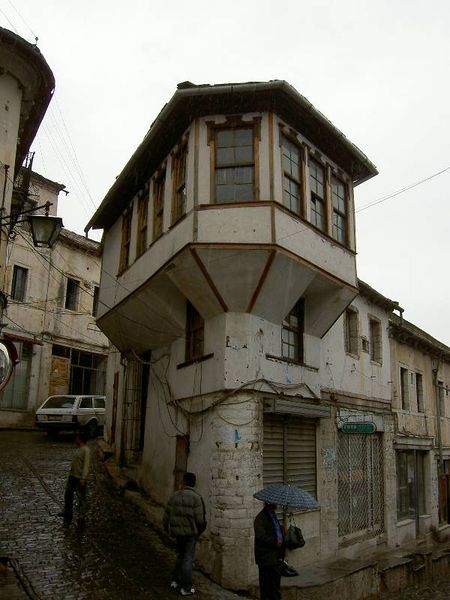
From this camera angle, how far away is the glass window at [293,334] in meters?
12.1

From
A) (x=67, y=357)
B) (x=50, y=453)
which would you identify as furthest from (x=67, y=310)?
(x=50, y=453)

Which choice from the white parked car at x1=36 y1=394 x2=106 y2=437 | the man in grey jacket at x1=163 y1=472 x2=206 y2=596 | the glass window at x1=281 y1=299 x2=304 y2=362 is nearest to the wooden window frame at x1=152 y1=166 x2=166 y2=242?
the glass window at x1=281 y1=299 x2=304 y2=362

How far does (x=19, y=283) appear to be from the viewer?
25875 mm

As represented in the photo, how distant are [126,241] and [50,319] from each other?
42.4ft

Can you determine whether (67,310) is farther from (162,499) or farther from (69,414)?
(162,499)

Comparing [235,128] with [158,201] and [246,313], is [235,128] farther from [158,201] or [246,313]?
[246,313]

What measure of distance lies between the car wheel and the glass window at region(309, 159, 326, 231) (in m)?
13.5

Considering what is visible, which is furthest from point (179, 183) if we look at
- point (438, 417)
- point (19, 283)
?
point (19, 283)

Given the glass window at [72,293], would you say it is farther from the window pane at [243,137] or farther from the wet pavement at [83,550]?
the window pane at [243,137]

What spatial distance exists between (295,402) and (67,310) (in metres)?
18.5

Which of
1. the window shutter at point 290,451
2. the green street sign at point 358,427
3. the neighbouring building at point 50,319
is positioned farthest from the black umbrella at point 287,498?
the neighbouring building at point 50,319

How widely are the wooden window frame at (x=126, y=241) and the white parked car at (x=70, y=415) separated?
8.84 meters

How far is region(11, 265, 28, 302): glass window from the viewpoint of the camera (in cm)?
2558

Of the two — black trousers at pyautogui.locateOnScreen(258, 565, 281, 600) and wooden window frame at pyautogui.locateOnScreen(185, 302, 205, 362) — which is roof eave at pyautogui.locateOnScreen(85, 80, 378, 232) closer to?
wooden window frame at pyautogui.locateOnScreen(185, 302, 205, 362)
